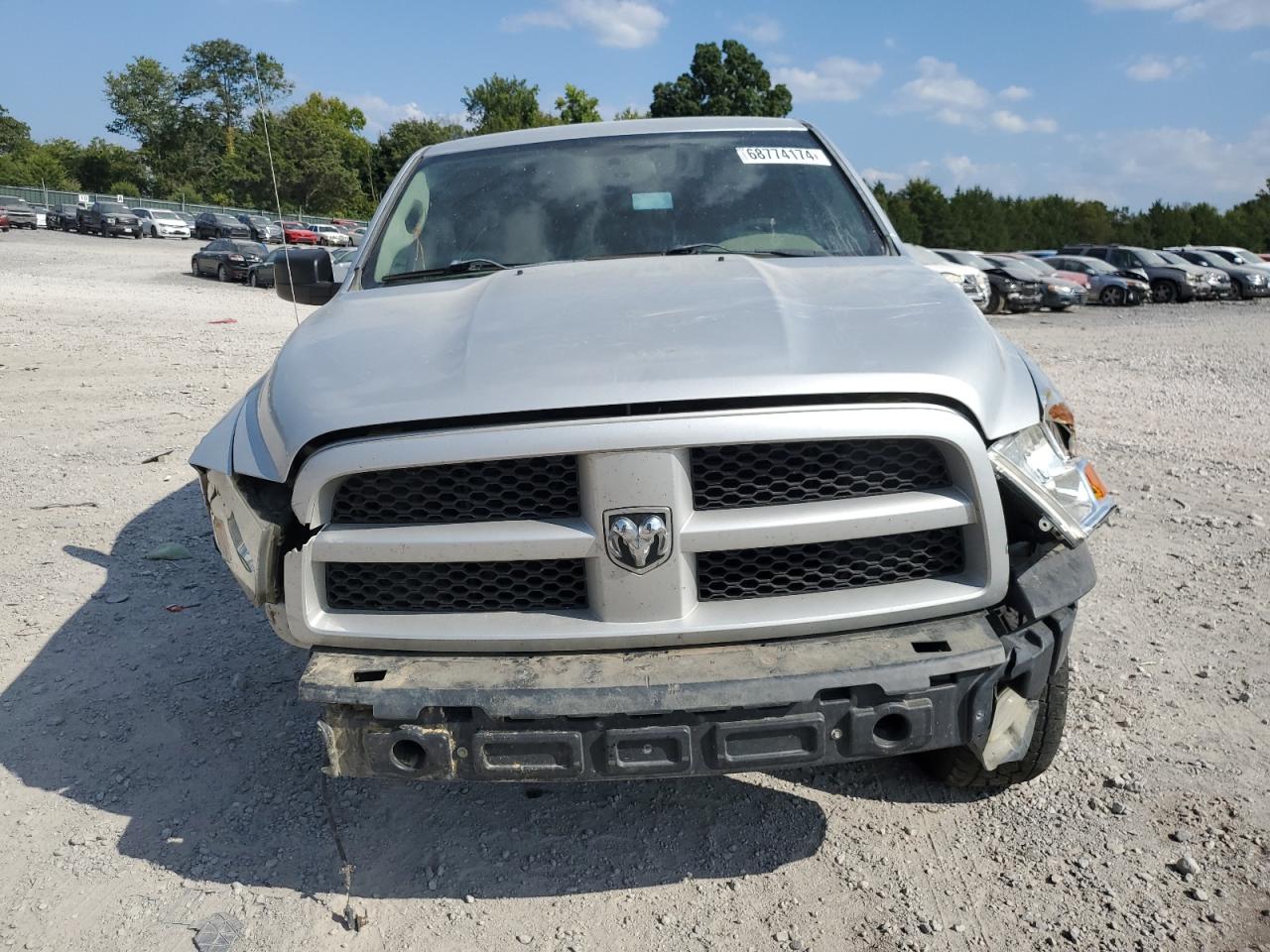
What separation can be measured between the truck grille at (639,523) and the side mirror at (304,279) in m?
1.79

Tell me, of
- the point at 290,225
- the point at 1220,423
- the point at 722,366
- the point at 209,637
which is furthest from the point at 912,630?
the point at 290,225

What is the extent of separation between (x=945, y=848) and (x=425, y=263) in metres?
2.51

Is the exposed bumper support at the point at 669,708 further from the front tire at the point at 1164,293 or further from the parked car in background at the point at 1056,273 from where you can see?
the front tire at the point at 1164,293

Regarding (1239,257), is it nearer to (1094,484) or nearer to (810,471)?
(1094,484)

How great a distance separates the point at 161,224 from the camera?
49.3 metres

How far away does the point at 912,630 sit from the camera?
2.30 m

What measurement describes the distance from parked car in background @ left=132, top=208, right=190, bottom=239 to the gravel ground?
50154 millimetres

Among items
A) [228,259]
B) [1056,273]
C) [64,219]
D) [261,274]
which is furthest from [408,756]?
[64,219]

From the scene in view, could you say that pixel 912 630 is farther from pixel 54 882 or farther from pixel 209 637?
pixel 209 637

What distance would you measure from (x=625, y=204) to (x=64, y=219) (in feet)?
184

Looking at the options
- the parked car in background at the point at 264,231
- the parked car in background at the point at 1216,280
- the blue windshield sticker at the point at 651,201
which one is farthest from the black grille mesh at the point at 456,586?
the parked car in background at the point at 264,231

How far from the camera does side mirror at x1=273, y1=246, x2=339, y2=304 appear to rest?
12.6 ft

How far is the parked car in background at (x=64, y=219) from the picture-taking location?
1956 inches

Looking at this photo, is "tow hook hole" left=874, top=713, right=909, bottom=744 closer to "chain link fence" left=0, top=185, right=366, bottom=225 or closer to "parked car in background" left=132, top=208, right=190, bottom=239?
"parked car in background" left=132, top=208, right=190, bottom=239
